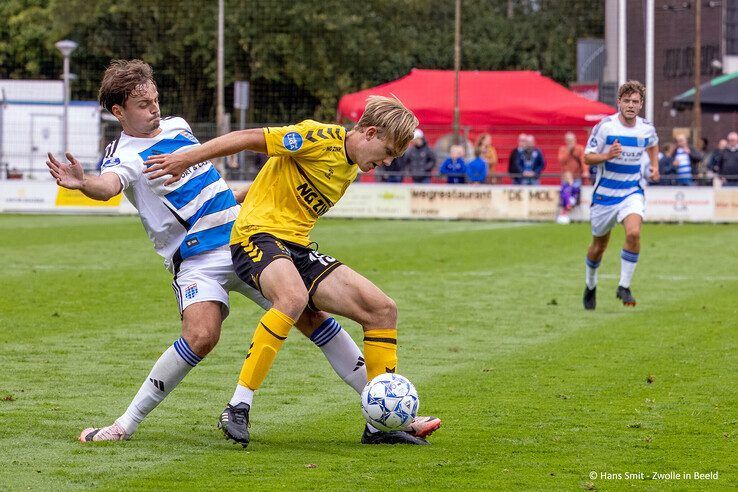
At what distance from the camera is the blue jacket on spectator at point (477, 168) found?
1157 inches

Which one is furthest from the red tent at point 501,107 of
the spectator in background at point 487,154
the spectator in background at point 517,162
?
the spectator in background at point 517,162

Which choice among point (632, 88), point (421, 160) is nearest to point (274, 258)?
point (632, 88)

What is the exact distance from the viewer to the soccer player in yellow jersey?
6.14 metres

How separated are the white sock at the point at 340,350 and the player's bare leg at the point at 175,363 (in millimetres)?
531

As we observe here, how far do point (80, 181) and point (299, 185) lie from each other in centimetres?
104

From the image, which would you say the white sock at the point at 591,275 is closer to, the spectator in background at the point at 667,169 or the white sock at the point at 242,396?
the white sock at the point at 242,396

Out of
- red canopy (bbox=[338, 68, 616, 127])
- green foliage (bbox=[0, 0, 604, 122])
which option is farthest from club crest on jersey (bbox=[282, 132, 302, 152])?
green foliage (bbox=[0, 0, 604, 122])

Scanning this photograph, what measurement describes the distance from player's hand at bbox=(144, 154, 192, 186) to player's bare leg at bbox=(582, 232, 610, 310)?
7.22 metres

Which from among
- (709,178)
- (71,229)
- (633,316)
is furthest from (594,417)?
(709,178)

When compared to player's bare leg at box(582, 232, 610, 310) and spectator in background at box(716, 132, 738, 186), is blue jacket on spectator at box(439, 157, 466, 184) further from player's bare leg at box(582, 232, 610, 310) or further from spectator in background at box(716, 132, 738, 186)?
player's bare leg at box(582, 232, 610, 310)

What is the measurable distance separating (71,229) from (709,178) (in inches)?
533

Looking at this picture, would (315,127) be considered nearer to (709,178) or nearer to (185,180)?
(185,180)

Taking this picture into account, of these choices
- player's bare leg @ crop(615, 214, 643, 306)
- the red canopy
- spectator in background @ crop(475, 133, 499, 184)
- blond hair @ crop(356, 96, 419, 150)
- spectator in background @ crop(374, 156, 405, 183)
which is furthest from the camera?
the red canopy

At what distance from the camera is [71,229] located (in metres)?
24.7
